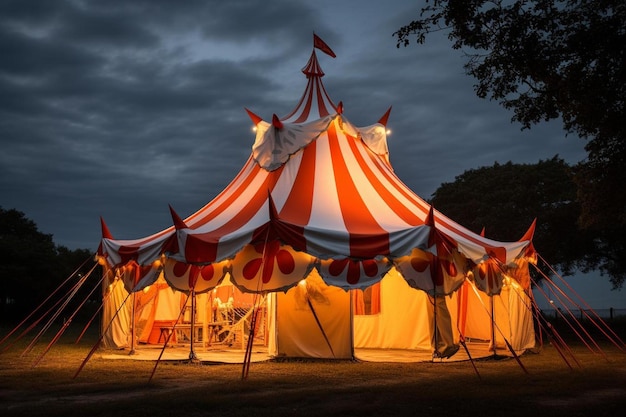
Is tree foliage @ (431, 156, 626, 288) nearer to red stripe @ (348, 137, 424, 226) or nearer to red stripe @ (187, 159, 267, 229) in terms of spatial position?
red stripe @ (348, 137, 424, 226)

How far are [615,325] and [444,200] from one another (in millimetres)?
7409

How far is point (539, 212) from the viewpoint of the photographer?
21734 millimetres

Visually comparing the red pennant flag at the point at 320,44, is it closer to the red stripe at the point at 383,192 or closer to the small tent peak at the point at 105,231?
the red stripe at the point at 383,192

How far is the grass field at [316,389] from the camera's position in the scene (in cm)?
576

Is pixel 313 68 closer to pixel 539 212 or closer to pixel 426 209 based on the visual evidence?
pixel 426 209

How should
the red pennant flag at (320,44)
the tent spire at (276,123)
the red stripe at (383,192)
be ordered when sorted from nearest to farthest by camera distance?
the red stripe at (383,192), the tent spire at (276,123), the red pennant flag at (320,44)

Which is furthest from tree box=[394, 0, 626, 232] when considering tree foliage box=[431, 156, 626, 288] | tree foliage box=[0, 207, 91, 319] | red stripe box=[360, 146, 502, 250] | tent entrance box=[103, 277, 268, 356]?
tree foliage box=[0, 207, 91, 319]

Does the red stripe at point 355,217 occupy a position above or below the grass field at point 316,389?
above

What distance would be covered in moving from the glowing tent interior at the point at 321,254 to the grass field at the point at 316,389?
69 cm

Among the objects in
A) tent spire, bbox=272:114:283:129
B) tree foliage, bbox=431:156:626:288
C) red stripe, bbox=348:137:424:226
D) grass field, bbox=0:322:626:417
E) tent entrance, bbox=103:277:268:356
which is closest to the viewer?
grass field, bbox=0:322:626:417

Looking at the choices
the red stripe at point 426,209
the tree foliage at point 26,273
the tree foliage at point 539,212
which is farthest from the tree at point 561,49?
the tree foliage at point 26,273

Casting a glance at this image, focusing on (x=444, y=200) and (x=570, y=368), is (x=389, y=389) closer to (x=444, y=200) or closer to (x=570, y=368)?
(x=570, y=368)

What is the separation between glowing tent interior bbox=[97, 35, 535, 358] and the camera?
8852 mm

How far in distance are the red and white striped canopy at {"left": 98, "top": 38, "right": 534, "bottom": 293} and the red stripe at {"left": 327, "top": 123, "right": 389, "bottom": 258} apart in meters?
0.01
